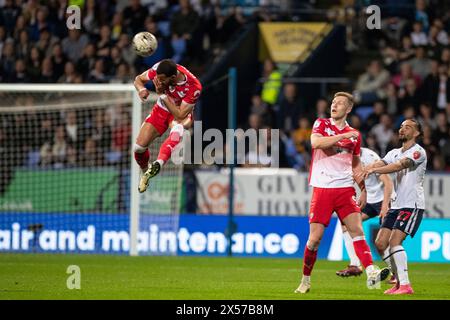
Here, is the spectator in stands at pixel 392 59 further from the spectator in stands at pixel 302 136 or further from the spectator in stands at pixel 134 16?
the spectator in stands at pixel 134 16

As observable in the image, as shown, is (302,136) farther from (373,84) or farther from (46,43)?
(46,43)

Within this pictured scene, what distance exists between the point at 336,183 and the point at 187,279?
3.13 metres

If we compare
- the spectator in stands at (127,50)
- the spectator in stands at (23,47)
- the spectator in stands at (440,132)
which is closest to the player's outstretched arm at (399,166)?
the spectator in stands at (440,132)

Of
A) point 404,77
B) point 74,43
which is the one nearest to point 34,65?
point 74,43

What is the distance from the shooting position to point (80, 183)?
21.2 metres

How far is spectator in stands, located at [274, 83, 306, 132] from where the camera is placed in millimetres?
23516

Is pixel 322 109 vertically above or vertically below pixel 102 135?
above

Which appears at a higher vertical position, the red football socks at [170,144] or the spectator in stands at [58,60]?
the spectator in stands at [58,60]

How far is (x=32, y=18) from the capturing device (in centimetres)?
2606

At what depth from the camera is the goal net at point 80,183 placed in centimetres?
2045

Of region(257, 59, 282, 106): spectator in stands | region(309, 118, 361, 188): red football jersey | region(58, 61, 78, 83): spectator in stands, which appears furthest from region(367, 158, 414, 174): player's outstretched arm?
region(58, 61, 78, 83): spectator in stands

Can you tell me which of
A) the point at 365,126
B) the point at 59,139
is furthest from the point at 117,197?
the point at 365,126

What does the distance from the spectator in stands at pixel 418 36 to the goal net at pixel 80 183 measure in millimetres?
6421

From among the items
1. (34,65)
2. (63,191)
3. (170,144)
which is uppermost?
(34,65)
